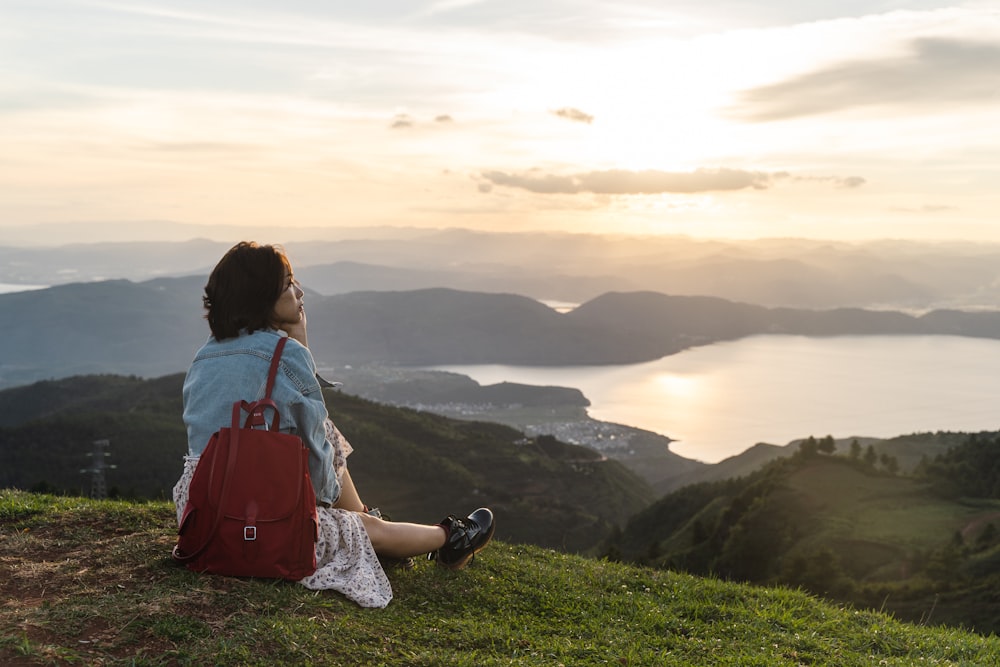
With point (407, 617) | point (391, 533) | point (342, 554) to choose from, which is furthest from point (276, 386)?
point (407, 617)

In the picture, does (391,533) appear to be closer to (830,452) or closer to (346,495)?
(346,495)

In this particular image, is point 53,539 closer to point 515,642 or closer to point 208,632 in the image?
point 208,632

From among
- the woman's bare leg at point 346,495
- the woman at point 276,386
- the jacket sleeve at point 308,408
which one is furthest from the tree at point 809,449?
the jacket sleeve at point 308,408

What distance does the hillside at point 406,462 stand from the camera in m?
81.8

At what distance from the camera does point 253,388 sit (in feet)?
17.0

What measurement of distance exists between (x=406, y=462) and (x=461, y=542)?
93.1m

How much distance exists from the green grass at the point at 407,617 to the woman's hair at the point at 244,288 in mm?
1858

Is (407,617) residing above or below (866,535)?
above

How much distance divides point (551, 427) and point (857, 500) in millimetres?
123437

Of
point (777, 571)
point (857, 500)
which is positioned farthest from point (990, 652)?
point (857, 500)

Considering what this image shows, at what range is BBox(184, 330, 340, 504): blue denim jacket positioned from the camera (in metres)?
5.17

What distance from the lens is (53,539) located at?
21.4 feet

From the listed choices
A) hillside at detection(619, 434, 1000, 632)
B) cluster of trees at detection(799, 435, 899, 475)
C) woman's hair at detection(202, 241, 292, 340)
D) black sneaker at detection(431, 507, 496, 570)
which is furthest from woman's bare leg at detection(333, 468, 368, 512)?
cluster of trees at detection(799, 435, 899, 475)

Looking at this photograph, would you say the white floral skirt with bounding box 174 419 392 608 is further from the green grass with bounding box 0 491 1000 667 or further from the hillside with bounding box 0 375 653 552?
the hillside with bounding box 0 375 653 552
